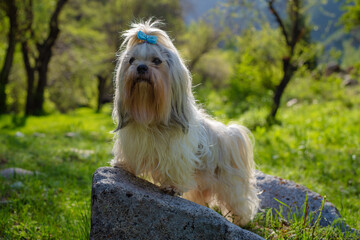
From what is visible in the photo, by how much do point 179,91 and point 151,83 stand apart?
0.90 feet

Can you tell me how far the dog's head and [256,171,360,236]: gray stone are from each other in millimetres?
1654

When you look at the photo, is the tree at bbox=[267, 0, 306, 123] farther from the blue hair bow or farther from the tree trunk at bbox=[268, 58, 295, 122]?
the blue hair bow

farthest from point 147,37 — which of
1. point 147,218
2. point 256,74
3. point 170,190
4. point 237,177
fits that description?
point 256,74

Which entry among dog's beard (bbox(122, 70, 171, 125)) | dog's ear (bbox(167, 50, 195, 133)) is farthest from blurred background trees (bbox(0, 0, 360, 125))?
dog's beard (bbox(122, 70, 171, 125))

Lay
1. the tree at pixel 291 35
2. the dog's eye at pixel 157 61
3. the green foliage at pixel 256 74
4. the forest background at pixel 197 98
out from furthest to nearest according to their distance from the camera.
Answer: the green foliage at pixel 256 74 → the tree at pixel 291 35 → the forest background at pixel 197 98 → the dog's eye at pixel 157 61

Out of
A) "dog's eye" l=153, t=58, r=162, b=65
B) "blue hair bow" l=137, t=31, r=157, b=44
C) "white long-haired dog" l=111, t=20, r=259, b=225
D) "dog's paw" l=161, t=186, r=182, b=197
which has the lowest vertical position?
"dog's paw" l=161, t=186, r=182, b=197

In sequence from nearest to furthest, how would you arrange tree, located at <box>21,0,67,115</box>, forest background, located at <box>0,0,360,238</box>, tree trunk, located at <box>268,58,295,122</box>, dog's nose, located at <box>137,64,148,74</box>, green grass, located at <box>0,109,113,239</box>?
dog's nose, located at <box>137,64,148,74</box> < green grass, located at <box>0,109,113,239</box> < forest background, located at <box>0,0,360,238</box> < tree trunk, located at <box>268,58,295,122</box> < tree, located at <box>21,0,67,115</box>

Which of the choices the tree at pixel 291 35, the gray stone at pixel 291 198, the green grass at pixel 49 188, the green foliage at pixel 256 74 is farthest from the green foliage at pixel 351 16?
the green grass at pixel 49 188

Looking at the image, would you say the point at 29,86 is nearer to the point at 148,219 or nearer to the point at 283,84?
the point at 283,84

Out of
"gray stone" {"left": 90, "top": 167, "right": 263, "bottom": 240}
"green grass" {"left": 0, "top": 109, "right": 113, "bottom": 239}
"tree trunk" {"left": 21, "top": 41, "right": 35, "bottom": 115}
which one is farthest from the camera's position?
"tree trunk" {"left": 21, "top": 41, "right": 35, "bottom": 115}

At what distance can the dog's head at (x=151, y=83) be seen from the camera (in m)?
2.75

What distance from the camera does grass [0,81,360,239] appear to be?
3301mm

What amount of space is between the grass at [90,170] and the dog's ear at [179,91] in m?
1.32

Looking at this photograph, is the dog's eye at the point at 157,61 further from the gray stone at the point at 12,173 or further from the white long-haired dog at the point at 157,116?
the gray stone at the point at 12,173
